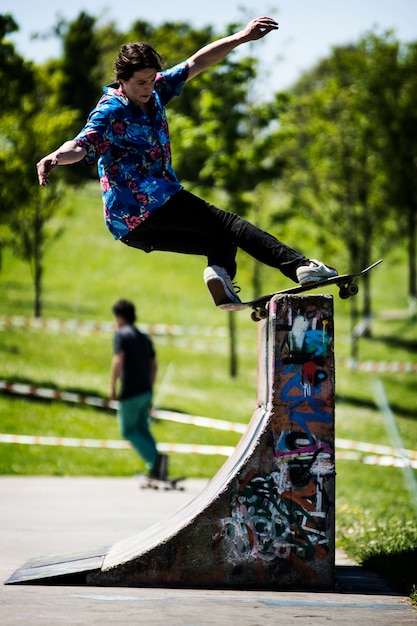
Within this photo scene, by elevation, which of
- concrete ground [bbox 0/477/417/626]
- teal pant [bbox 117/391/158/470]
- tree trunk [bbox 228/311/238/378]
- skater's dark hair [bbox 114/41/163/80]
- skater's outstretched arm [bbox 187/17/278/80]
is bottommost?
concrete ground [bbox 0/477/417/626]

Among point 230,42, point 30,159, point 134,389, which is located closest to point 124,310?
point 134,389

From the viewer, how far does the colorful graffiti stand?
497 centimetres

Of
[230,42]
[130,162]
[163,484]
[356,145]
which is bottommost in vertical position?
[163,484]

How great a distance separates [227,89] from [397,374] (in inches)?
405

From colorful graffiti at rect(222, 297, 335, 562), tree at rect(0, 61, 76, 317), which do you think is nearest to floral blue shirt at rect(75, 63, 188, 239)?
colorful graffiti at rect(222, 297, 335, 562)

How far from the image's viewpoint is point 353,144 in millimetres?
25312

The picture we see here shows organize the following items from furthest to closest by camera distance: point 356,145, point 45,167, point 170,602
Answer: point 356,145 → point 45,167 → point 170,602

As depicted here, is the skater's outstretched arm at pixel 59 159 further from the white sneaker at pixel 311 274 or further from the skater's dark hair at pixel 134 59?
the white sneaker at pixel 311 274

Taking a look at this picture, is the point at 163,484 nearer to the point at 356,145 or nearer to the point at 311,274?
the point at 311,274

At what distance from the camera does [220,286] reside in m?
5.48

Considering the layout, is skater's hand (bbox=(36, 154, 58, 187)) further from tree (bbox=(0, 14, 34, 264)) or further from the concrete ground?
tree (bbox=(0, 14, 34, 264))

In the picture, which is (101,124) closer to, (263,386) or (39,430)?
(263,386)

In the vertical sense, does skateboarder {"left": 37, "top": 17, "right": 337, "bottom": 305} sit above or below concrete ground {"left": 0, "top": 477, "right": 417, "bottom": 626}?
above

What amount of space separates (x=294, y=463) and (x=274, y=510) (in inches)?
11.8
